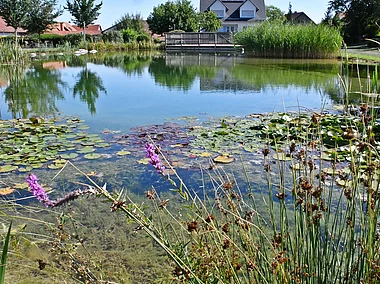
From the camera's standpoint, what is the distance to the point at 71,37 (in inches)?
1140

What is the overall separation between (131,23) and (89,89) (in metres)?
30.7

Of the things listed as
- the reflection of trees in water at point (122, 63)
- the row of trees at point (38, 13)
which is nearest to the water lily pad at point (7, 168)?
the reflection of trees in water at point (122, 63)

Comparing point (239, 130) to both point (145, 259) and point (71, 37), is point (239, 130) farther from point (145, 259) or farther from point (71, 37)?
point (71, 37)

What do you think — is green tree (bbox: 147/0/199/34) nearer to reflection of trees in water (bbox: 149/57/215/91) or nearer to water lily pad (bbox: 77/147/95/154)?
reflection of trees in water (bbox: 149/57/215/91)

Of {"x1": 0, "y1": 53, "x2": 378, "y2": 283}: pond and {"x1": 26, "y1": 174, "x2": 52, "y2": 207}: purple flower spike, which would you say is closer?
{"x1": 26, "y1": 174, "x2": 52, "y2": 207}: purple flower spike

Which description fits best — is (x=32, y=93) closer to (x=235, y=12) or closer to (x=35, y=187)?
(x=35, y=187)

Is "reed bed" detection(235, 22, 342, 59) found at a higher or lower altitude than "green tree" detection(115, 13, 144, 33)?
lower

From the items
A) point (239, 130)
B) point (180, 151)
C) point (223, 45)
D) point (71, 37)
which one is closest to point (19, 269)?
point (180, 151)

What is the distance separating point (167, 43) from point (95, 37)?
5855 mm

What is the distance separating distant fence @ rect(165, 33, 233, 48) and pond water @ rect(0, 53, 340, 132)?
16.9 m

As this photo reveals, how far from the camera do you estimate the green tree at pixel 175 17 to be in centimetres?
3555

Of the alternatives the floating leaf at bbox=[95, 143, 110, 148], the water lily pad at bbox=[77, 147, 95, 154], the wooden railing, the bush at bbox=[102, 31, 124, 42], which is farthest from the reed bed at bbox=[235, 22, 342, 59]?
the bush at bbox=[102, 31, 124, 42]

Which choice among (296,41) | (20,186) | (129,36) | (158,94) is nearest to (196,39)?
(129,36)

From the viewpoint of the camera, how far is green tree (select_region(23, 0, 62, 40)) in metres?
27.4
